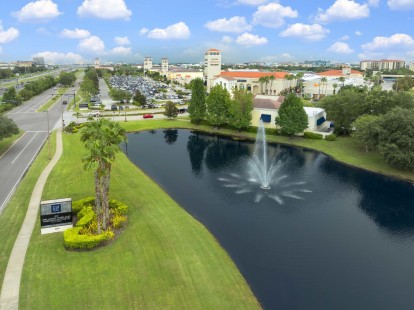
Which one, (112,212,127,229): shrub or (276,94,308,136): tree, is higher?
(276,94,308,136): tree

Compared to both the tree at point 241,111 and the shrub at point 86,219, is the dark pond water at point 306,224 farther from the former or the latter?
the tree at point 241,111

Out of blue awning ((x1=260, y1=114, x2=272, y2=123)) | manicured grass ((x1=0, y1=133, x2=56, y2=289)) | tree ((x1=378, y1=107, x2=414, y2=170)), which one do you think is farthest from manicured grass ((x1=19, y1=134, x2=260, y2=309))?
blue awning ((x1=260, y1=114, x2=272, y2=123))

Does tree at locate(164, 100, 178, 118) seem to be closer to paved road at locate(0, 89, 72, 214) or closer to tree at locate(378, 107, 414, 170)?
paved road at locate(0, 89, 72, 214)

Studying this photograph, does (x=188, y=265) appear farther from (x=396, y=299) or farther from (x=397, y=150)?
(x=397, y=150)

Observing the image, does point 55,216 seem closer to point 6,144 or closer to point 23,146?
point 23,146

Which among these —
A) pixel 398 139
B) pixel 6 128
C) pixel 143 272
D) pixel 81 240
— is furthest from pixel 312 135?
pixel 6 128
